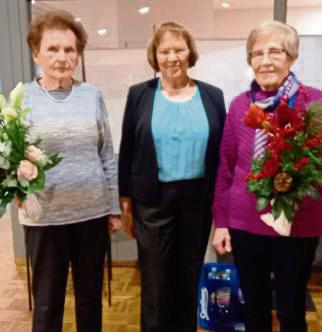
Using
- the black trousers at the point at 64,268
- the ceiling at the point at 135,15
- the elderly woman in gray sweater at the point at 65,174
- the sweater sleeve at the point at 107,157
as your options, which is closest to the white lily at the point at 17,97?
the elderly woman in gray sweater at the point at 65,174

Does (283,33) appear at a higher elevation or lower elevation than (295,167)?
higher

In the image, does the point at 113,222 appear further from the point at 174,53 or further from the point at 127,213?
the point at 174,53

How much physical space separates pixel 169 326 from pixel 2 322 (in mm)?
1049

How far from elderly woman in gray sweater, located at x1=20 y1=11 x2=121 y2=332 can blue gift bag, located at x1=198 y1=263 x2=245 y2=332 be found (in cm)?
79

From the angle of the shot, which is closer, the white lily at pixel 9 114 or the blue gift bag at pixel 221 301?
the white lily at pixel 9 114

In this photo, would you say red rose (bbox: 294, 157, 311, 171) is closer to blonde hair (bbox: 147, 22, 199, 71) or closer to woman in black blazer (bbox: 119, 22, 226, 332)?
woman in black blazer (bbox: 119, 22, 226, 332)

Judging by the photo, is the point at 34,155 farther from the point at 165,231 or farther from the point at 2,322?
the point at 2,322

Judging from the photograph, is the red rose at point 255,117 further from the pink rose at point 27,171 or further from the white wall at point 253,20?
the white wall at point 253,20

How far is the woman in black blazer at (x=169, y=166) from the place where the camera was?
1.85 metres

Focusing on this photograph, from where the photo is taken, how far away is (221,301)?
2438mm

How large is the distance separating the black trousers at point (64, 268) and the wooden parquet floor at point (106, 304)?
669mm

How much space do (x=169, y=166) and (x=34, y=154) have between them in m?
0.56

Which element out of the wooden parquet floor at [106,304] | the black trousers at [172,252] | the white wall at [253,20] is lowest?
the wooden parquet floor at [106,304]

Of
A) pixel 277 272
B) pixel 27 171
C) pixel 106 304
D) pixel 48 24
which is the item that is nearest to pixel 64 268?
pixel 27 171
